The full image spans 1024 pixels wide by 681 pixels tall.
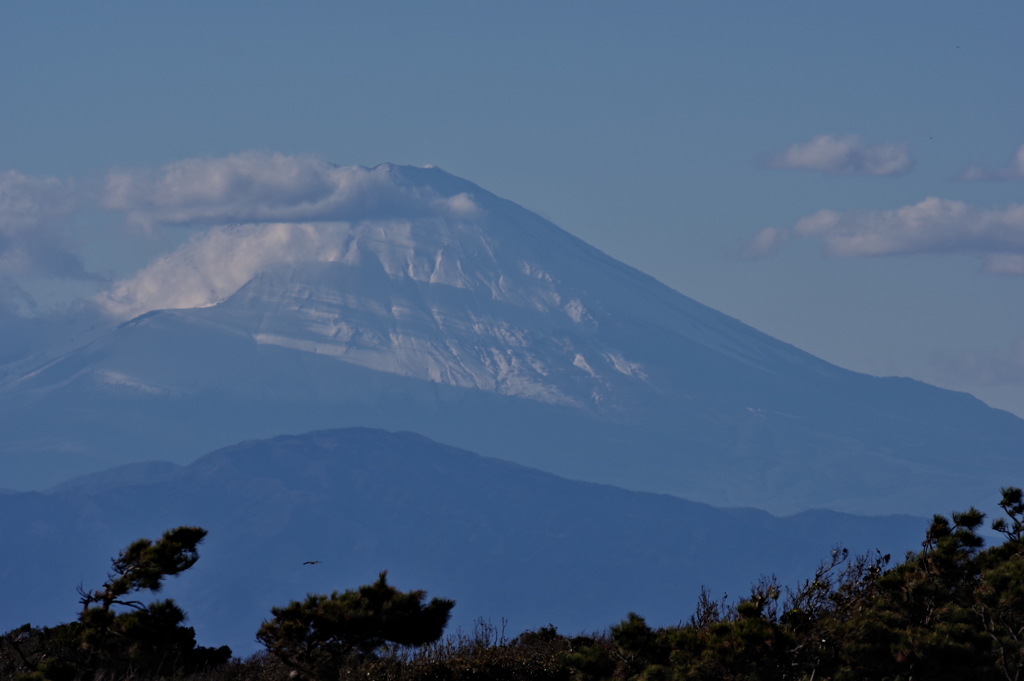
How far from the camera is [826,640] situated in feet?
59.2

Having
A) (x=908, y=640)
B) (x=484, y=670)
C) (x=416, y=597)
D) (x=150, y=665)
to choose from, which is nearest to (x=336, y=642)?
(x=416, y=597)

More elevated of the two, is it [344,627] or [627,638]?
[344,627]

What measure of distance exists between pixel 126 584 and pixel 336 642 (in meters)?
3.31

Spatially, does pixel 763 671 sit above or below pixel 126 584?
below

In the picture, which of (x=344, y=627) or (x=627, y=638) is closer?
(x=344, y=627)

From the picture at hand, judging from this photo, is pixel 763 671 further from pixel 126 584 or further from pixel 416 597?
pixel 126 584

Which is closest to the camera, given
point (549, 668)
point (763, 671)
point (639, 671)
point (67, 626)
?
point (763, 671)

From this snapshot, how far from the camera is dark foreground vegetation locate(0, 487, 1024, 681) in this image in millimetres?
17750

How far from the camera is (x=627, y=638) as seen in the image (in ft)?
60.0

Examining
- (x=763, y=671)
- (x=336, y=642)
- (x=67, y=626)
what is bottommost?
(x=763, y=671)

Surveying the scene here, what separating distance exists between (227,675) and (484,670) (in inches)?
157

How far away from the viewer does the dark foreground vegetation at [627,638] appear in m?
17.8

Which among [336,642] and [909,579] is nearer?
[336,642]

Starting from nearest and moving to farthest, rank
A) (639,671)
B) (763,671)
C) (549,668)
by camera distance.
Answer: (763,671), (639,671), (549,668)
